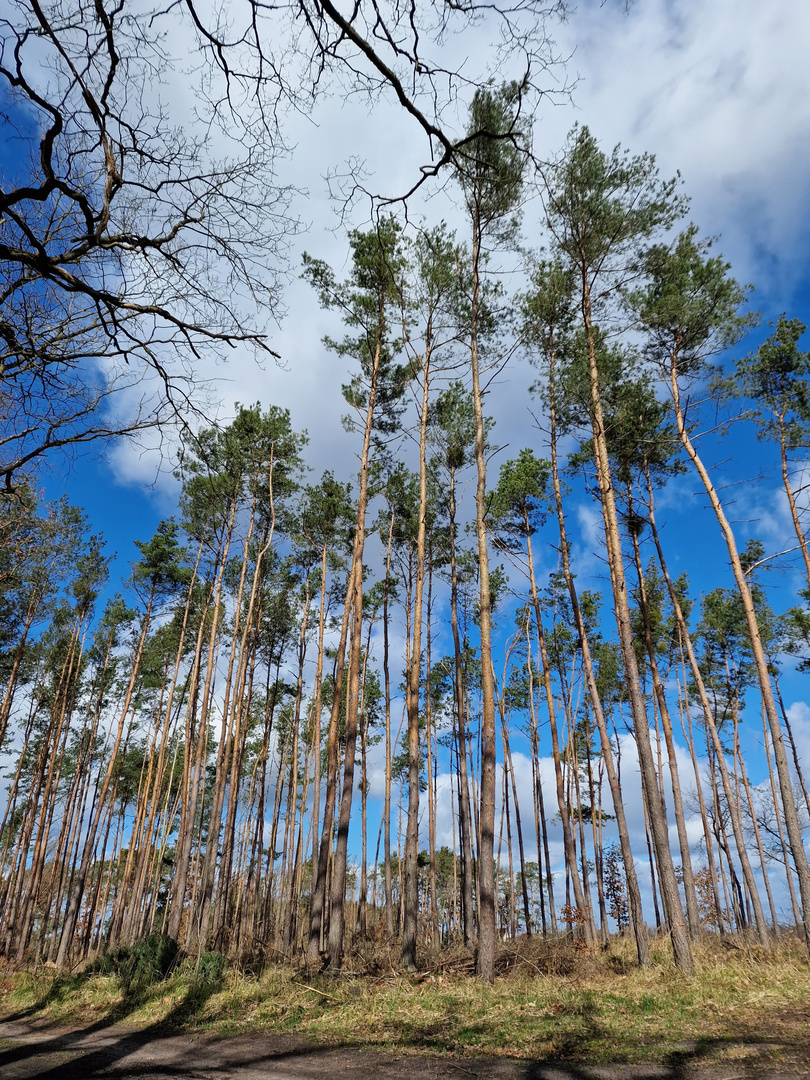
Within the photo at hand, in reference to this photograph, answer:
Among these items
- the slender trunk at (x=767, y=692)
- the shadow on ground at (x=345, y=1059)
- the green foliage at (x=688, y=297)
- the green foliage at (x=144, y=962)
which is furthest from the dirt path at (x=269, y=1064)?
the green foliage at (x=688, y=297)

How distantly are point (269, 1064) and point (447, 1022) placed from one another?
219 centimetres

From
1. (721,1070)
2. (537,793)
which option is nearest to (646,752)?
(721,1070)

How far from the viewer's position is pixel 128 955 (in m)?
11.4

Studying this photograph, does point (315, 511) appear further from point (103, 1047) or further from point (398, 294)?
point (103, 1047)

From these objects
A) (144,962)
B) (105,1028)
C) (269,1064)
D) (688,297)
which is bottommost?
(105,1028)

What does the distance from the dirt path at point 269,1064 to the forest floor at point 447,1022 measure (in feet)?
0.09

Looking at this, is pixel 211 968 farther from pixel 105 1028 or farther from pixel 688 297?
pixel 688 297

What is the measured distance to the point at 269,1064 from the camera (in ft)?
17.7

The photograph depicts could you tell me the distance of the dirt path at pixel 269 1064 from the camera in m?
4.27

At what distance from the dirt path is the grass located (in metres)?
0.33

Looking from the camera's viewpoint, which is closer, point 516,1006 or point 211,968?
point 516,1006

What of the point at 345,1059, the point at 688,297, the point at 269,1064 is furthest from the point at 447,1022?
the point at 688,297

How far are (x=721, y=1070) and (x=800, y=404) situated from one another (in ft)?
43.5

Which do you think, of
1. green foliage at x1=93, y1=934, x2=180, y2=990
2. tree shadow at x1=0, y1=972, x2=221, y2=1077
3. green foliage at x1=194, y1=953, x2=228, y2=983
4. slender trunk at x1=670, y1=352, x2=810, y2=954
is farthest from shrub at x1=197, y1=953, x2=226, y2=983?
slender trunk at x1=670, y1=352, x2=810, y2=954
